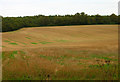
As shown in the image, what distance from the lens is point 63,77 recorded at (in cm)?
834

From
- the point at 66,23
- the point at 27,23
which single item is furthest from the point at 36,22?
the point at 66,23

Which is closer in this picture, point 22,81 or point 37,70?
point 22,81

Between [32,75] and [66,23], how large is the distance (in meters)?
71.6

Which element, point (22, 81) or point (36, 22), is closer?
point (22, 81)

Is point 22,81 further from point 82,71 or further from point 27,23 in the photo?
point 27,23

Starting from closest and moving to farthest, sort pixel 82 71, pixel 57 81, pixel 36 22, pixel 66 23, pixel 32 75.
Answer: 1. pixel 57 81
2. pixel 32 75
3. pixel 82 71
4. pixel 66 23
5. pixel 36 22

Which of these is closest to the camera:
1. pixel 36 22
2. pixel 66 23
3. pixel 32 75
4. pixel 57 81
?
pixel 57 81

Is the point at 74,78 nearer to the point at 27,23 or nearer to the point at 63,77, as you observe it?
the point at 63,77

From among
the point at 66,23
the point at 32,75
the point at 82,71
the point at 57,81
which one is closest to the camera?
the point at 57,81

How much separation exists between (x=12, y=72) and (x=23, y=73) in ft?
2.22

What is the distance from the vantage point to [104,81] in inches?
311

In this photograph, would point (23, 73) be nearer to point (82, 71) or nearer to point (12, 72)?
point (12, 72)

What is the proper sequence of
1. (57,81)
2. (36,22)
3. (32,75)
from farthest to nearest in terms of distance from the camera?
(36,22), (32,75), (57,81)

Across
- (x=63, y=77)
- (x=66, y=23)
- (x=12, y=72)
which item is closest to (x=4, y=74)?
(x=12, y=72)
